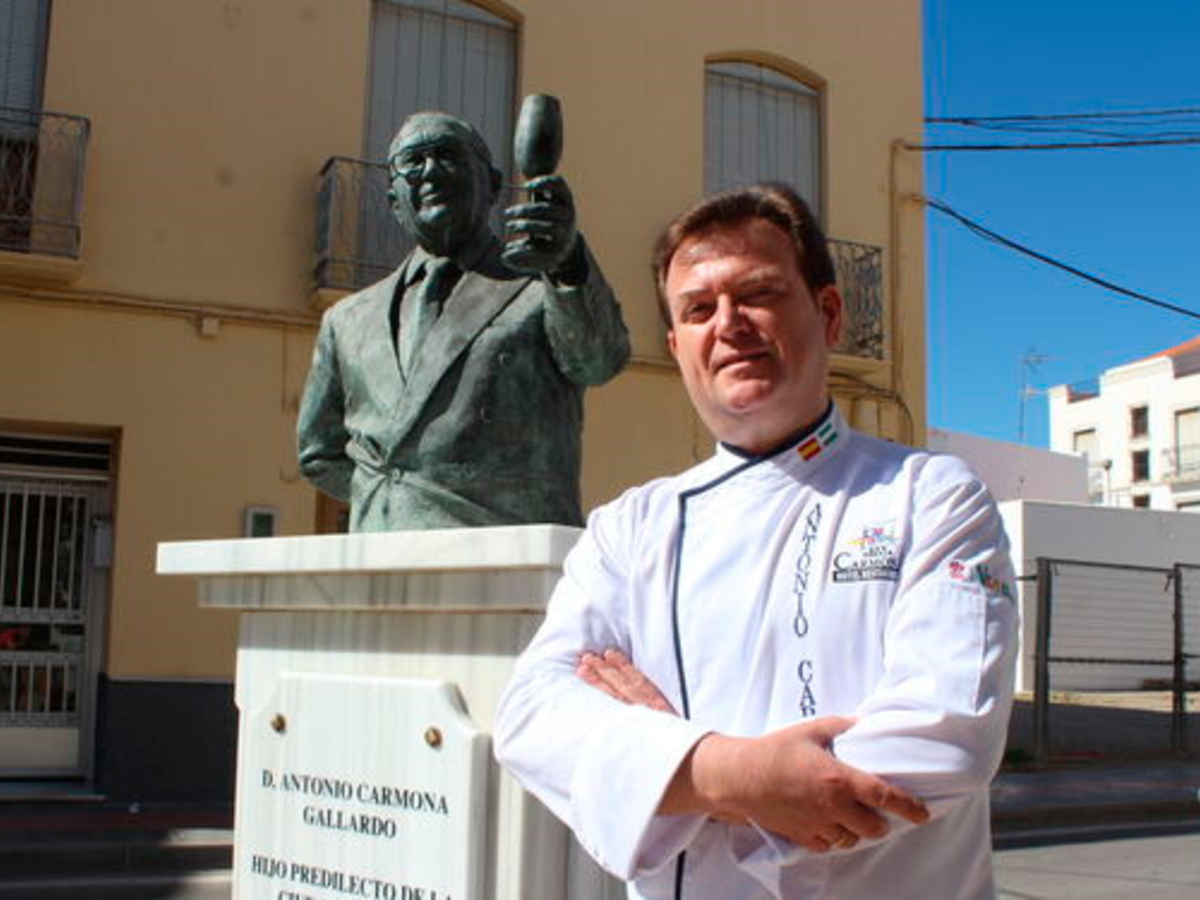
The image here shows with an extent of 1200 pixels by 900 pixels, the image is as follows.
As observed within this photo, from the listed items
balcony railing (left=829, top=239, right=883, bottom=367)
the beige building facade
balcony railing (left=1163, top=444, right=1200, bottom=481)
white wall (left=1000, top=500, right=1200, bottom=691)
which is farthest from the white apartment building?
the beige building facade

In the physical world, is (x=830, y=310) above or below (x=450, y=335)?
below

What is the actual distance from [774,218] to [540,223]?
2.56ft

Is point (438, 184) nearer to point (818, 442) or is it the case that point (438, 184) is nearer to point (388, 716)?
point (388, 716)

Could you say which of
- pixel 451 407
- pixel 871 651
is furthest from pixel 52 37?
pixel 871 651

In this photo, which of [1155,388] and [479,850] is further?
[1155,388]

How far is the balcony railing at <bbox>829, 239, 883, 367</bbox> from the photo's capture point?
45.5 feet

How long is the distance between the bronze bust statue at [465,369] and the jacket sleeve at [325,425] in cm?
14

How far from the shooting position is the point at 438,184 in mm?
3074

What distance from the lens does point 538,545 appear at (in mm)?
2344

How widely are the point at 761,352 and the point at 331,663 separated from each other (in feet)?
4.67

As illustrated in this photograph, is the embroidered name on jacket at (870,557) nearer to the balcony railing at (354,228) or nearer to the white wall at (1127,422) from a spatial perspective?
the balcony railing at (354,228)

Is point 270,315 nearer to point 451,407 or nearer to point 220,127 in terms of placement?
point 220,127

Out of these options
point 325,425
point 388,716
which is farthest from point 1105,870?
point 388,716

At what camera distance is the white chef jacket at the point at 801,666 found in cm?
150
